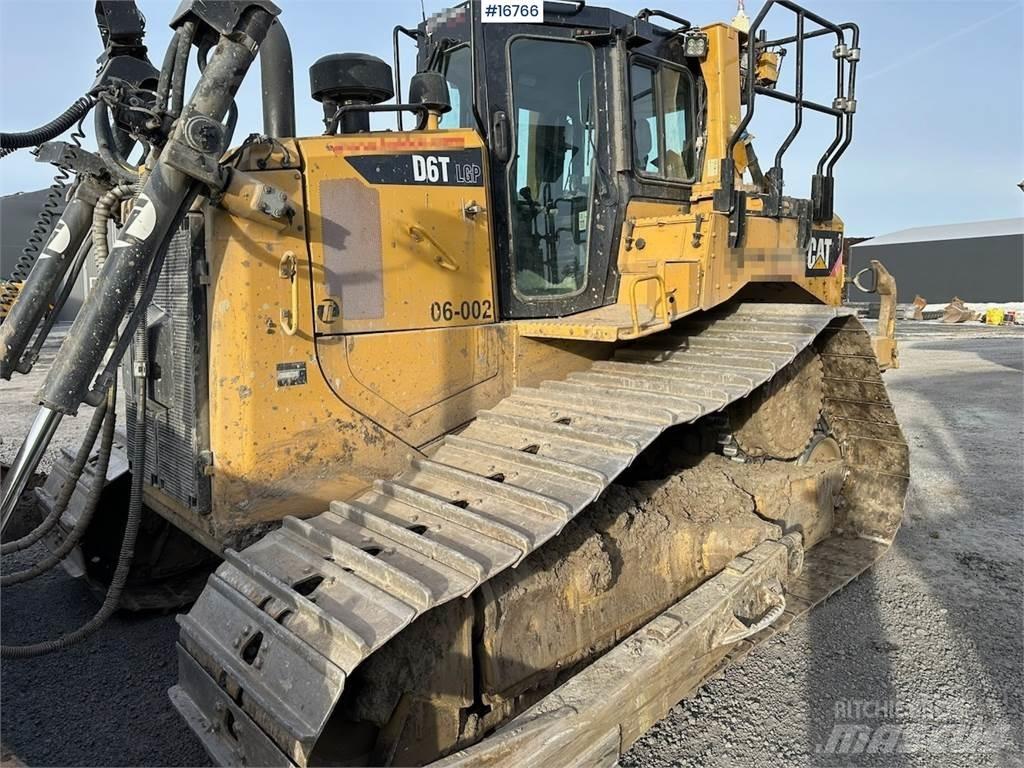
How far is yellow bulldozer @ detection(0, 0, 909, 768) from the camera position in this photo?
256 centimetres

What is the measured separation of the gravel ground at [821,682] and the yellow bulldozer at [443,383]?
0.68ft

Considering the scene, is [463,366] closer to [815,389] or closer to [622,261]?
[622,261]

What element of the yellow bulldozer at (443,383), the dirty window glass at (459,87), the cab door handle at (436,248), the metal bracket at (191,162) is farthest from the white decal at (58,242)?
the dirty window glass at (459,87)

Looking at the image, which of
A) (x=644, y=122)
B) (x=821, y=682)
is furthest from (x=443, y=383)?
(x=821, y=682)

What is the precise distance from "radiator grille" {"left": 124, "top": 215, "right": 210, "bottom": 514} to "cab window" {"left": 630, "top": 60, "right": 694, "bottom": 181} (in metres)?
2.15

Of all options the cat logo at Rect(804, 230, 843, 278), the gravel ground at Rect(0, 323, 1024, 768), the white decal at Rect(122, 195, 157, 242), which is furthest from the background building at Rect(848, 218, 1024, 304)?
the white decal at Rect(122, 195, 157, 242)

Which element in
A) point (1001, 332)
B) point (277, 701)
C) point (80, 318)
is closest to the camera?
point (277, 701)

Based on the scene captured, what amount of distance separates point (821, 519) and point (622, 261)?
196 centimetres

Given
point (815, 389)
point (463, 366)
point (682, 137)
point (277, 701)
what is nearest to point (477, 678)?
point (277, 701)

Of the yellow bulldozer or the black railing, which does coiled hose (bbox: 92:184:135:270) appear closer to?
the yellow bulldozer

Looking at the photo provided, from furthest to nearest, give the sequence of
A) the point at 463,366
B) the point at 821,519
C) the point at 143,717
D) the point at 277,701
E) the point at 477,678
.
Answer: the point at 821,519
the point at 463,366
the point at 143,717
the point at 477,678
the point at 277,701

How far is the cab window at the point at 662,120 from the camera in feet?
12.6

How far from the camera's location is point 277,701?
2.15 meters

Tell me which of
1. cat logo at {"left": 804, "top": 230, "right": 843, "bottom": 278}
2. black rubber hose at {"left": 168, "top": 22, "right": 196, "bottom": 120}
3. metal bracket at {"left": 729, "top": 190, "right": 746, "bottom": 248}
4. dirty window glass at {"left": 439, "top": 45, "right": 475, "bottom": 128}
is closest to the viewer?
black rubber hose at {"left": 168, "top": 22, "right": 196, "bottom": 120}
